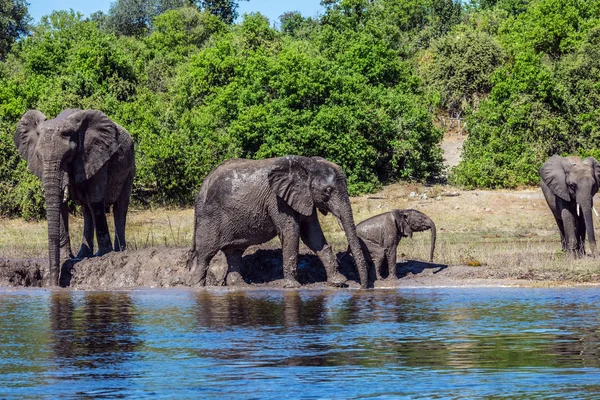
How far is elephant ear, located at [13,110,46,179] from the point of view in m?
22.6

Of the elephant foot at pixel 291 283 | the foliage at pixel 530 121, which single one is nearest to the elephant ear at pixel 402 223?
the elephant foot at pixel 291 283

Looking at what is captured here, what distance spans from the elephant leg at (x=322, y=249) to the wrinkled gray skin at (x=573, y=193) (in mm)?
5924

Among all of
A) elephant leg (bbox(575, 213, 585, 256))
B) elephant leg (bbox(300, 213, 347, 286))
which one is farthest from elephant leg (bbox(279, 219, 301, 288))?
elephant leg (bbox(575, 213, 585, 256))

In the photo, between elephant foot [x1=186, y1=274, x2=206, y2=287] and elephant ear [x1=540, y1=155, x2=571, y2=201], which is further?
elephant ear [x1=540, y1=155, x2=571, y2=201]

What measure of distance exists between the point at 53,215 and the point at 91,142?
6.80ft

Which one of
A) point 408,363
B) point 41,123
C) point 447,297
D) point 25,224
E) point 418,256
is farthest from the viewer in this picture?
point 25,224

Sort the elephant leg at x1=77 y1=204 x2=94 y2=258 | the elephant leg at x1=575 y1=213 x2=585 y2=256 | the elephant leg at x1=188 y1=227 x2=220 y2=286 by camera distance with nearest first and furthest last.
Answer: the elephant leg at x1=188 y1=227 x2=220 y2=286, the elephant leg at x1=77 y1=204 x2=94 y2=258, the elephant leg at x1=575 y1=213 x2=585 y2=256

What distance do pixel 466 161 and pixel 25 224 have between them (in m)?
14.1

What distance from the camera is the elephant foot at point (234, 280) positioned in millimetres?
21055

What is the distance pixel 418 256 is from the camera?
23.8 m

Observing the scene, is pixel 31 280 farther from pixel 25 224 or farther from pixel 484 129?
pixel 484 129

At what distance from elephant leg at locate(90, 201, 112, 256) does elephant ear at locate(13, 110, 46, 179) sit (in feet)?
4.63

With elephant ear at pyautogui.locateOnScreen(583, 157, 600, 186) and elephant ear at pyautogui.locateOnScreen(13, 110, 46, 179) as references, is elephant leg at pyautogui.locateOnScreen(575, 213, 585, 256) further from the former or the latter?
elephant ear at pyautogui.locateOnScreen(13, 110, 46, 179)

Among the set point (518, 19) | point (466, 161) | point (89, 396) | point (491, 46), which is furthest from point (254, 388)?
point (518, 19)
